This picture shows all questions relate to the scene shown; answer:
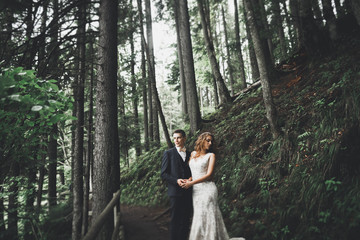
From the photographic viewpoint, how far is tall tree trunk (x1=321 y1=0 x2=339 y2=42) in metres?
7.01

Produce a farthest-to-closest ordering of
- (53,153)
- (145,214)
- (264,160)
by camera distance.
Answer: (53,153), (145,214), (264,160)

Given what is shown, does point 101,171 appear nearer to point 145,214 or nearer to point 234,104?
point 145,214

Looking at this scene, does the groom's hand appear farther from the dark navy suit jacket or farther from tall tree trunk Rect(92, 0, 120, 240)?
tall tree trunk Rect(92, 0, 120, 240)

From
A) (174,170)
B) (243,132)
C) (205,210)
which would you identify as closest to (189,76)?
(243,132)

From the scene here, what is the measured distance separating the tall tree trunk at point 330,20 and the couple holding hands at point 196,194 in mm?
6555

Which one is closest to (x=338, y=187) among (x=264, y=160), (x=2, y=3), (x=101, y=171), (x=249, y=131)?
(x=264, y=160)

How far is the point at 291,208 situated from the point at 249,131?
3.32 m

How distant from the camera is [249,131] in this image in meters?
7.01

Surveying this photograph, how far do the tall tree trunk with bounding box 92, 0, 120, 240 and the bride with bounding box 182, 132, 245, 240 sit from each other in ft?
6.96

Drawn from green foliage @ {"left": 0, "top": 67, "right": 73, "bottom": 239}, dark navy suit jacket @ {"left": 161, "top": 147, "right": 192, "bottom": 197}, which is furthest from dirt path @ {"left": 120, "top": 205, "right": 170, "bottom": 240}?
green foliage @ {"left": 0, "top": 67, "right": 73, "bottom": 239}

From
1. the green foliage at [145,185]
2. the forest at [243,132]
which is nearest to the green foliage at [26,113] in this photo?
the forest at [243,132]

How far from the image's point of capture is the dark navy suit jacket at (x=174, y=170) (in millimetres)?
3627

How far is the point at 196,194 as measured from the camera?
3.71 m

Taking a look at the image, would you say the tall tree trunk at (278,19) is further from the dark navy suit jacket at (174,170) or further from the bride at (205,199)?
the dark navy suit jacket at (174,170)
